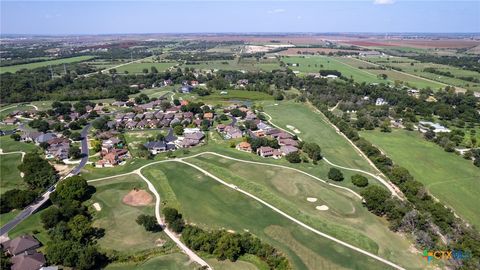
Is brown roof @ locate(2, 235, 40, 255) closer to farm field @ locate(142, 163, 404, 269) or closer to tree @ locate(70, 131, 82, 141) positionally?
farm field @ locate(142, 163, 404, 269)

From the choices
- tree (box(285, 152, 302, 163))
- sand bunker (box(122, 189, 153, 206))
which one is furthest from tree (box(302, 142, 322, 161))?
sand bunker (box(122, 189, 153, 206))

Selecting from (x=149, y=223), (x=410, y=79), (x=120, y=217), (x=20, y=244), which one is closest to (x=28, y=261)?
(x=20, y=244)

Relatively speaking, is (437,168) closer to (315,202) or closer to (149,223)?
(315,202)

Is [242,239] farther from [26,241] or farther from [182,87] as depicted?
[182,87]

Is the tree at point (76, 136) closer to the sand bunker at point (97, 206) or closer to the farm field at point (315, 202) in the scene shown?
the farm field at point (315, 202)

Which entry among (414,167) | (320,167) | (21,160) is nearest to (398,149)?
(414,167)

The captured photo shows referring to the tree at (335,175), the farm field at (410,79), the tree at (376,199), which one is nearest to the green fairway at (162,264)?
the tree at (376,199)
